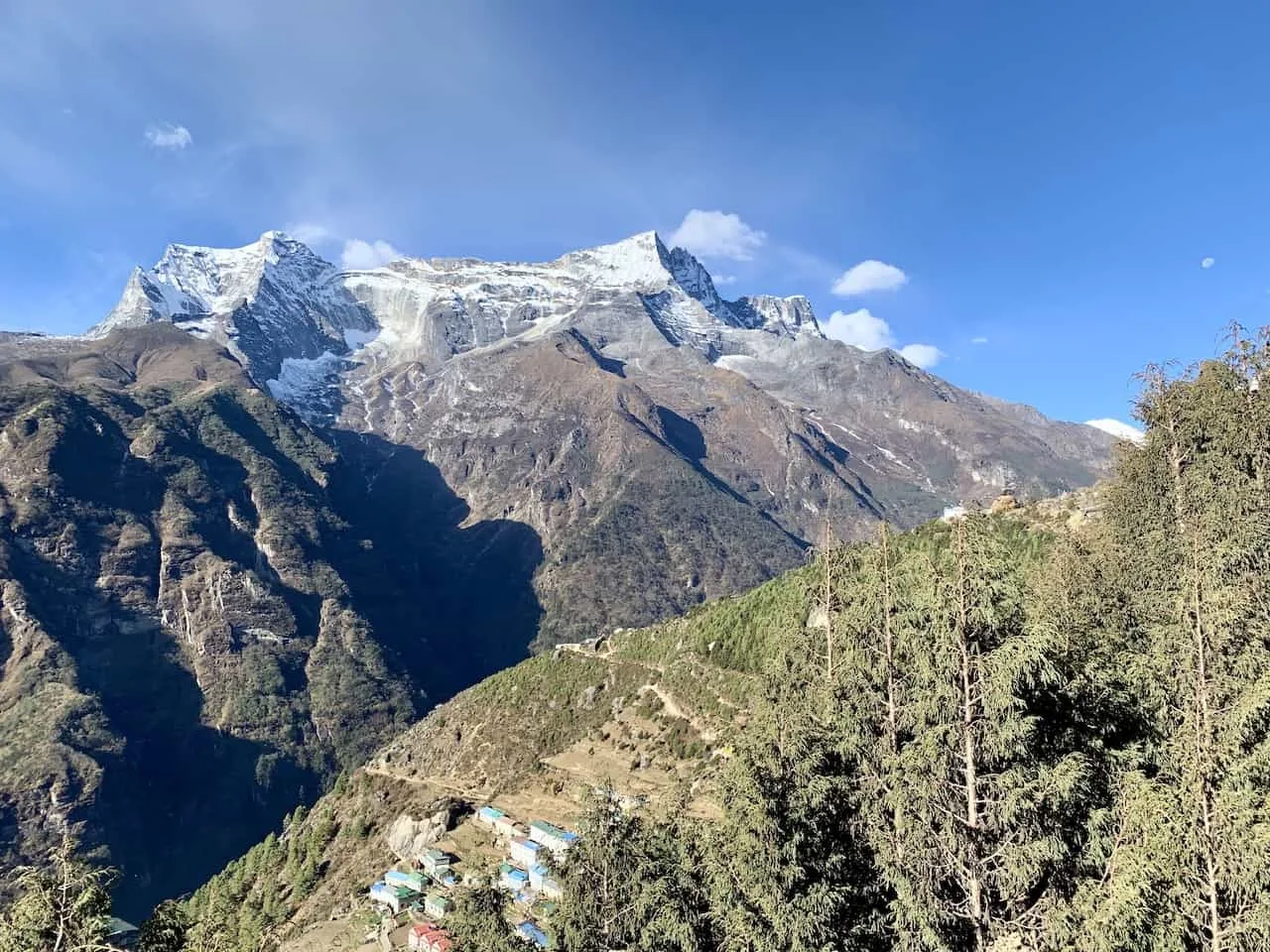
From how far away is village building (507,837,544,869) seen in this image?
4847 cm

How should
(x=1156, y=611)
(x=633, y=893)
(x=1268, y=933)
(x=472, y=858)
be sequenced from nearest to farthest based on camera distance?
(x=1268, y=933)
(x=633, y=893)
(x=1156, y=611)
(x=472, y=858)

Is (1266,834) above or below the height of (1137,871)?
above

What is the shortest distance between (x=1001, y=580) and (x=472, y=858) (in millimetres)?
44996

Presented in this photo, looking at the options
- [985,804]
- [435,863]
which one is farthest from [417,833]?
[985,804]

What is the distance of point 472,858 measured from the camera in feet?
167

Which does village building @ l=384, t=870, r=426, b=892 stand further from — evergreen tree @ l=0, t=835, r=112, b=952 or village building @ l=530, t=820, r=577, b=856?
evergreen tree @ l=0, t=835, r=112, b=952

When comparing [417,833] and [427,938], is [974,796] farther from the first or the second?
[417,833]

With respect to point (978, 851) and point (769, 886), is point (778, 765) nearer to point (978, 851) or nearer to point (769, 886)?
point (769, 886)

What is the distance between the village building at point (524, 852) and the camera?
159ft

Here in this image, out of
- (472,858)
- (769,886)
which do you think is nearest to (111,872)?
(769,886)

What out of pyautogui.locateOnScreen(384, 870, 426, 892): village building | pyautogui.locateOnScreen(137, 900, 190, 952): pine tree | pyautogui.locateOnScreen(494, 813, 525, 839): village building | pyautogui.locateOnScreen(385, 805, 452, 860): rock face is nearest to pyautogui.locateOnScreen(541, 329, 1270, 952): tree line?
pyautogui.locateOnScreen(137, 900, 190, 952): pine tree

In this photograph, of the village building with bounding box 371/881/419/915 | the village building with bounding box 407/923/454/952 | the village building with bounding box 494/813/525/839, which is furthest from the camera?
the village building with bounding box 494/813/525/839

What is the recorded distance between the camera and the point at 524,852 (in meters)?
49.6

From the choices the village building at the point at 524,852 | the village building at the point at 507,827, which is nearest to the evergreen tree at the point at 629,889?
the village building at the point at 524,852
